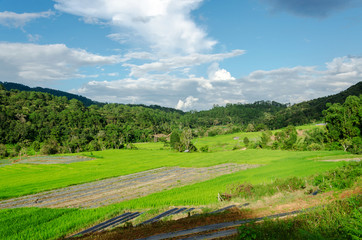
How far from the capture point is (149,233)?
34.5 feet

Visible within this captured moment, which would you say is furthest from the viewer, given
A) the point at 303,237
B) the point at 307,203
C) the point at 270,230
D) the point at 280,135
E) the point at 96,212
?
the point at 280,135

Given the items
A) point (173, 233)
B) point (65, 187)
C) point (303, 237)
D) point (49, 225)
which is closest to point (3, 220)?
point (49, 225)

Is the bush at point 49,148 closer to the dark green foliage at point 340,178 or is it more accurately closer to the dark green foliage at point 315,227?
the dark green foliage at point 340,178

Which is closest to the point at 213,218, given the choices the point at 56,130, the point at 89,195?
the point at 89,195

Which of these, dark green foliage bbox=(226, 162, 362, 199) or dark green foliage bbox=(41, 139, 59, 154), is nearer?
dark green foliage bbox=(226, 162, 362, 199)

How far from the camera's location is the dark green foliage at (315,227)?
23.2ft

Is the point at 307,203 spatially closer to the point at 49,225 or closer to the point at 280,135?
the point at 49,225

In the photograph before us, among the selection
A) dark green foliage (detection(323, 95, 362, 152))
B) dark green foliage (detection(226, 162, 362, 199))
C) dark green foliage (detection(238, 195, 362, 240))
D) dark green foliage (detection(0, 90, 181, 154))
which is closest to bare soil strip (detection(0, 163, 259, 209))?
dark green foliage (detection(226, 162, 362, 199))

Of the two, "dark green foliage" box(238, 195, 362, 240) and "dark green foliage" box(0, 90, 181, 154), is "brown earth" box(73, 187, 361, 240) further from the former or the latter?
"dark green foliage" box(0, 90, 181, 154)

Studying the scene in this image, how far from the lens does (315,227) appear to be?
8195mm

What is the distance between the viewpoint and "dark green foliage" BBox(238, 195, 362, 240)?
707 cm

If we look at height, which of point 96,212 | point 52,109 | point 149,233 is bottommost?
point 96,212

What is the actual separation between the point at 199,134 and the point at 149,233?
176 metres

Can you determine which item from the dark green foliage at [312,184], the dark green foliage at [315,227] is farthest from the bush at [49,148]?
the dark green foliage at [315,227]
